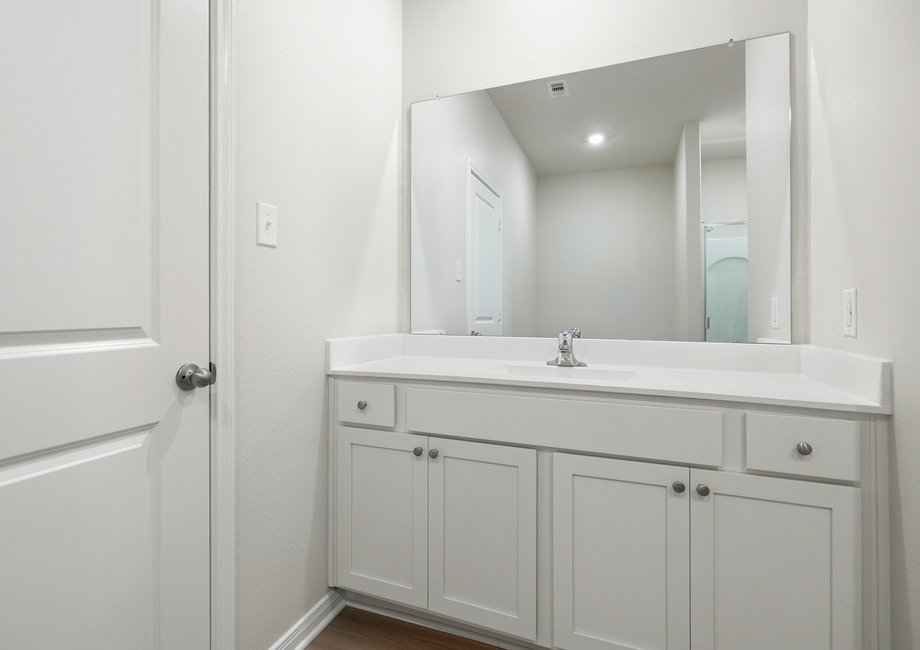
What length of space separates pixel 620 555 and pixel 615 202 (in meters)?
1.23

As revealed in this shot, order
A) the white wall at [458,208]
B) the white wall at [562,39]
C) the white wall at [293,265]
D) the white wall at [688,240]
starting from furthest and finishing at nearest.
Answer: the white wall at [458,208]
the white wall at [688,240]
the white wall at [562,39]
the white wall at [293,265]

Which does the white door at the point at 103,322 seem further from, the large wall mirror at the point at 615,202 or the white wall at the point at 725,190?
the white wall at the point at 725,190

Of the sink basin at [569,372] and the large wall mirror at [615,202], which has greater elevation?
the large wall mirror at [615,202]

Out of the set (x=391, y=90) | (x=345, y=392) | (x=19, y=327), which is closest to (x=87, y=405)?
(x=19, y=327)

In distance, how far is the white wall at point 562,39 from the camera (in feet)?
4.90

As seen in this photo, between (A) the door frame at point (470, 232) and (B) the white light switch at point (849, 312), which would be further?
(A) the door frame at point (470, 232)

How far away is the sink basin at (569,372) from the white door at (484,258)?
0.24 meters

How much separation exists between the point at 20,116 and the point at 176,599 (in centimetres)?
103

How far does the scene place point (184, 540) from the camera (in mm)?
1079

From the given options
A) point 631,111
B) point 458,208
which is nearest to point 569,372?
point 458,208

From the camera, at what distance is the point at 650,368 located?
1646mm

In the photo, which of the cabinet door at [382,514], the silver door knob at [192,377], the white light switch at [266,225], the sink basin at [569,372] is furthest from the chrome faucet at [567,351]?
the silver door knob at [192,377]

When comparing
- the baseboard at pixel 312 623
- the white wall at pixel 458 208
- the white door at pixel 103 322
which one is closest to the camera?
the white door at pixel 103 322

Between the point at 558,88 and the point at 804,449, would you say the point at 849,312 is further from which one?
the point at 558,88
